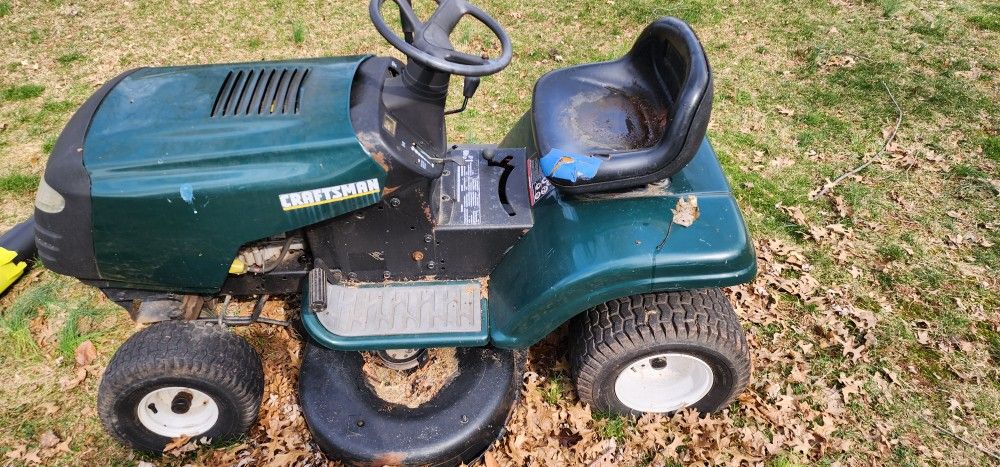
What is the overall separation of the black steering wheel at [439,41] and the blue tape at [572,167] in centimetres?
43

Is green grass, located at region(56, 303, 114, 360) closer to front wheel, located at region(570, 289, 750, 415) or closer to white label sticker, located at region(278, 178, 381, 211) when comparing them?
white label sticker, located at region(278, 178, 381, 211)

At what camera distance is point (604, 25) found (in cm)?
626

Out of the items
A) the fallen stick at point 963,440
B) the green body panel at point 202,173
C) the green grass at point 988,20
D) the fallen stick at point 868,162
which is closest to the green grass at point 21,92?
the green body panel at point 202,173

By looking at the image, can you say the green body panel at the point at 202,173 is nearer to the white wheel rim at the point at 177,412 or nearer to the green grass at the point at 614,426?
the white wheel rim at the point at 177,412

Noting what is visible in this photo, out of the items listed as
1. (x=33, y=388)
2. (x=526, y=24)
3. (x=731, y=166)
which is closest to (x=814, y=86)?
(x=731, y=166)

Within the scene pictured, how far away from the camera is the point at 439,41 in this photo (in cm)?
265

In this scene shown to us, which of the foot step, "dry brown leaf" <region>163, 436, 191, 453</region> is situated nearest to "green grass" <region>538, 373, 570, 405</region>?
the foot step

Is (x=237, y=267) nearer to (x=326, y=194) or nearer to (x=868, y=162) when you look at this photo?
(x=326, y=194)

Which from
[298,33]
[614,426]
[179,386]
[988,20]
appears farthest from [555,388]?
[988,20]

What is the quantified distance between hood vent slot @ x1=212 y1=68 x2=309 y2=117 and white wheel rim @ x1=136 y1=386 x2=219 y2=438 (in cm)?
122

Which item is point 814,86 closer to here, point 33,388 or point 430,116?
point 430,116

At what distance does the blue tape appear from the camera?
259 centimetres

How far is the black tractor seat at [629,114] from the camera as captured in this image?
2500mm

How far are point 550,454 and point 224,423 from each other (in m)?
1.46
